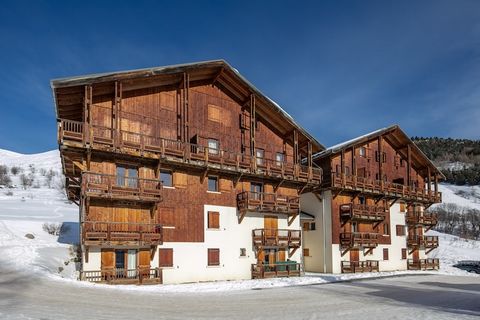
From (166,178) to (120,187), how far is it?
4158mm

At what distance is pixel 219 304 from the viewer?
64.2 ft

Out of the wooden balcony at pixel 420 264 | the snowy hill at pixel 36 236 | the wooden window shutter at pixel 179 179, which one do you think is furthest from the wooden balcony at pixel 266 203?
the wooden balcony at pixel 420 264

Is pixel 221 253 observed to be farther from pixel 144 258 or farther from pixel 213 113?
pixel 213 113

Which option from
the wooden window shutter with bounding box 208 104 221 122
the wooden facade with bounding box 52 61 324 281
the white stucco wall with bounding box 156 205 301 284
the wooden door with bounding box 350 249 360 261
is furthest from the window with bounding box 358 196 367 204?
the wooden window shutter with bounding box 208 104 221 122

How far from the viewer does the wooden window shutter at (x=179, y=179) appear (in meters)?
32.0

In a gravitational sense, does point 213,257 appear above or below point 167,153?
below

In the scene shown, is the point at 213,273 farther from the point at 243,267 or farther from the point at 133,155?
the point at 133,155

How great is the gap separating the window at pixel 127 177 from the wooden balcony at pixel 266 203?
8.82 m

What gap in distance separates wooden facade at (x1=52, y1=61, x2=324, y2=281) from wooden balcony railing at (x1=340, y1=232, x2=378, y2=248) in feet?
23.4

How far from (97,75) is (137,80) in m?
3.34

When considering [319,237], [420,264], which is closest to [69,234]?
[319,237]

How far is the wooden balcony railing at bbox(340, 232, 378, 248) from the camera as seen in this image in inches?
1725

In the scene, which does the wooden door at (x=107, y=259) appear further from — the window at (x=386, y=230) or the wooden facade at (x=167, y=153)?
the window at (x=386, y=230)

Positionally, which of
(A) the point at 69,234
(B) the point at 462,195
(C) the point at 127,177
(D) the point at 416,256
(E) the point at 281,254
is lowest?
(D) the point at 416,256
